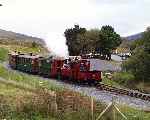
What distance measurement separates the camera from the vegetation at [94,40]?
103m

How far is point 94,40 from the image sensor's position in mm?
108562

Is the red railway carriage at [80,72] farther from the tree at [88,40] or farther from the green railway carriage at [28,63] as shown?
the tree at [88,40]

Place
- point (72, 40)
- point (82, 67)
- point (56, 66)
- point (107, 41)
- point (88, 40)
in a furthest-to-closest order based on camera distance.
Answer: point (88, 40), point (107, 41), point (72, 40), point (56, 66), point (82, 67)

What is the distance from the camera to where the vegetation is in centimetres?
10275

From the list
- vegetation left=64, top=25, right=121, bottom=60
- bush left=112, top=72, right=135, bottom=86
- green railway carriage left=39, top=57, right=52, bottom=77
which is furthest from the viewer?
vegetation left=64, top=25, right=121, bottom=60

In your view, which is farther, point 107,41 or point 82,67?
point 107,41

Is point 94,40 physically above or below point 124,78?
above

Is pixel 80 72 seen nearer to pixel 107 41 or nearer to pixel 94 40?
pixel 107 41

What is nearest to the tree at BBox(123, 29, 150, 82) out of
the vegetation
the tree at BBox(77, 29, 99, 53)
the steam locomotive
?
the steam locomotive

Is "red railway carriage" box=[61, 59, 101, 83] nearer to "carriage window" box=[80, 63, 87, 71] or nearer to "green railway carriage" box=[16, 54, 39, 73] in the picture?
"carriage window" box=[80, 63, 87, 71]

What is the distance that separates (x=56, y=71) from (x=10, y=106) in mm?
28416

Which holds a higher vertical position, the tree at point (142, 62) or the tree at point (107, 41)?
the tree at point (107, 41)

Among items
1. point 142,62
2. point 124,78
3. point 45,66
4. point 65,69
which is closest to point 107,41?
point 124,78

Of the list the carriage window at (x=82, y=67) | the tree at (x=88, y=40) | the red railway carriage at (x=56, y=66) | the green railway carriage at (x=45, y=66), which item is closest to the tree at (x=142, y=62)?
the carriage window at (x=82, y=67)
